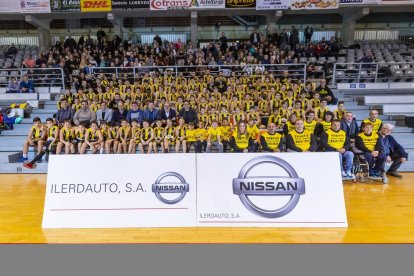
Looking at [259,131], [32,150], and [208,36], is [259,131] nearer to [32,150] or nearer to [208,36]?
[32,150]

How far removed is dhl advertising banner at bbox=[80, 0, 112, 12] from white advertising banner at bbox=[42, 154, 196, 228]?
38.4 feet

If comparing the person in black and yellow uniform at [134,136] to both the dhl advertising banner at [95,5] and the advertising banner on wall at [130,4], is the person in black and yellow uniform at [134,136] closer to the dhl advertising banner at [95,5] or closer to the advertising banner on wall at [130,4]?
the advertising banner on wall at [130,4]

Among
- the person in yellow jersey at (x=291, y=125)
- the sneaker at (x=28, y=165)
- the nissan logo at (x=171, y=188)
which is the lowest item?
the sneaker at (x=28, y=165)

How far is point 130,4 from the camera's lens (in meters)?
14.0

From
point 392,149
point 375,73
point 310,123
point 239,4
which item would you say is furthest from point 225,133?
point 239,4

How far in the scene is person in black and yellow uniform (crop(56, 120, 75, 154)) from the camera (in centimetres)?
774

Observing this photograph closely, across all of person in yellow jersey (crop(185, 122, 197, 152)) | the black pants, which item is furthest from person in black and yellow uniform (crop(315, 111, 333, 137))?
person in yellow jersey (crop(185, 122, 197, 152))

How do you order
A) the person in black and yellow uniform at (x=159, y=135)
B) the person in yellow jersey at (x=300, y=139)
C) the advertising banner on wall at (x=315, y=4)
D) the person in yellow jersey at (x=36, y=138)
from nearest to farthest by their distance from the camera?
the person in yellow jersey at (x=300, y=139) < the person in yellow jersey at (x=36, y=138) < the person in black and yellow uniform at (x=159, y=135) < the advertising banner on wall at (x=315, y=4)

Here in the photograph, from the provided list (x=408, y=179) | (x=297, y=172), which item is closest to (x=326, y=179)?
(x=297, y=172)

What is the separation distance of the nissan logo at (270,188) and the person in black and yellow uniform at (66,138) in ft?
16.6

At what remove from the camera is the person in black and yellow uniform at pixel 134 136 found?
25.6 feet

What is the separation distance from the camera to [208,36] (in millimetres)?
18094

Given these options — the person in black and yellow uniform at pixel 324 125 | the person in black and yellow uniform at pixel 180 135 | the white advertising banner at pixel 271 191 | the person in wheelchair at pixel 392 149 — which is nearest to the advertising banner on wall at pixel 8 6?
the person in black and yellow uniform at pixel 180 135

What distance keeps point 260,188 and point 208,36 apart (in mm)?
15248
